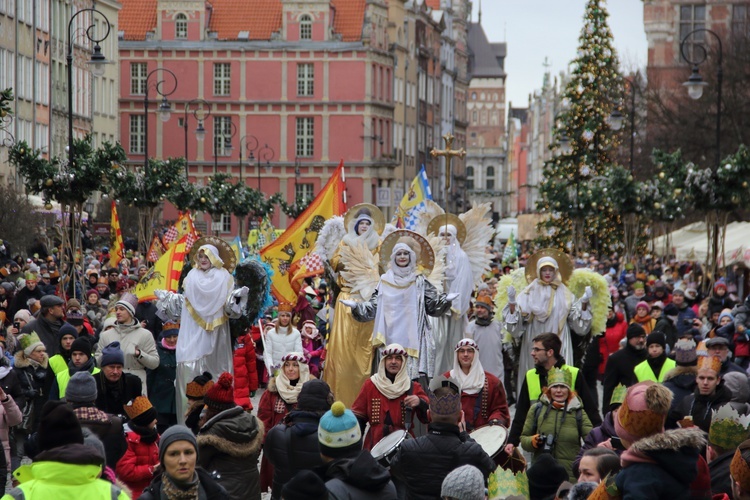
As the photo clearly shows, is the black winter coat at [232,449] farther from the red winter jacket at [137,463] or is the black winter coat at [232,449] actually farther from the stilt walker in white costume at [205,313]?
the stilt walker in white costume at [205,313]

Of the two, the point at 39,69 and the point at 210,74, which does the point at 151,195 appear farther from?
the point at 210,74

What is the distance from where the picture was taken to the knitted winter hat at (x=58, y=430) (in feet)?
22.2

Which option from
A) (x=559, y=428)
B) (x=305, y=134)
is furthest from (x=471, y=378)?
(x=305, y=134)

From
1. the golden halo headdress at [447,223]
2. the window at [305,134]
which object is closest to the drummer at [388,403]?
the golden halo headdress at [447,223]

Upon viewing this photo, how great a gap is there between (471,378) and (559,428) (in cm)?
115

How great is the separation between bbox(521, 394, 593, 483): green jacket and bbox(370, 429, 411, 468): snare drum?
915 millimetres

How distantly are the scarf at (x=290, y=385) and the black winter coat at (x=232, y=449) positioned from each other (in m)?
2.48

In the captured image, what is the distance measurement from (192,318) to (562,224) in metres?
41.4

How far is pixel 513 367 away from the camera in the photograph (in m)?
17.3

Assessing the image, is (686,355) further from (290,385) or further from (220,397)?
(220,397)

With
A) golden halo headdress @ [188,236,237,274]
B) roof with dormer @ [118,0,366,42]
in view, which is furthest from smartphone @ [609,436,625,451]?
roof with dormer @ [118,0,366,42]

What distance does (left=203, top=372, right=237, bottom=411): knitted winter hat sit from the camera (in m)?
9.41

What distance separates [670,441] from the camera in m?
6.84

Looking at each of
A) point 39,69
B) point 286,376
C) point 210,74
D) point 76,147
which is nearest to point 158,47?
point 210,74
